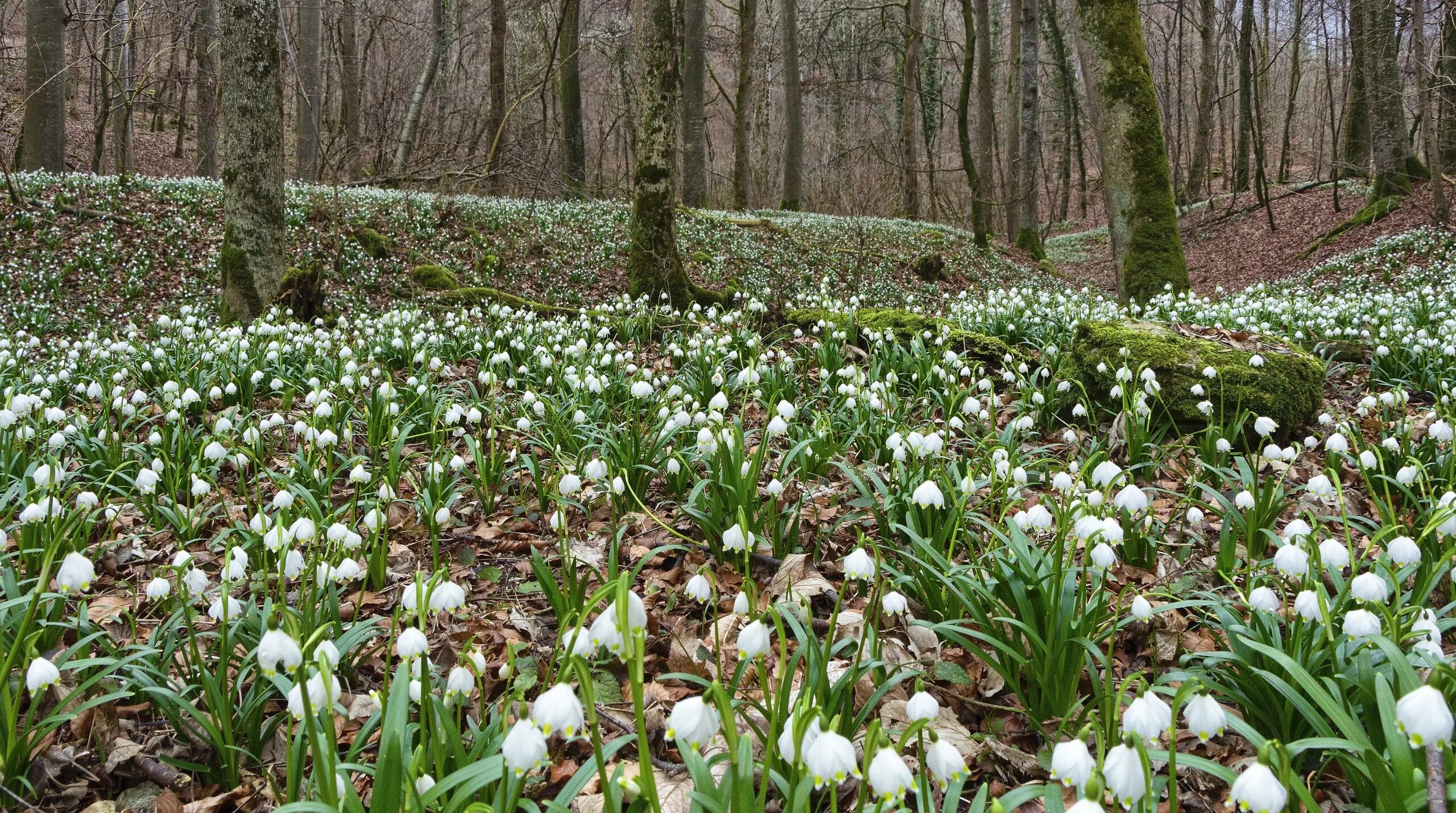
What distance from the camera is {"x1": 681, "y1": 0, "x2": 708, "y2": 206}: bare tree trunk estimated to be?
57.0 ft

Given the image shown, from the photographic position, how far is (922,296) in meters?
13.5

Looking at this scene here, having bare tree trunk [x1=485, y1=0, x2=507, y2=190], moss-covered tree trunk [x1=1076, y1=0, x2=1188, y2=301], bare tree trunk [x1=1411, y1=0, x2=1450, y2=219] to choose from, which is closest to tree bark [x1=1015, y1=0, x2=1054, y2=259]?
bare tree trunk [x1=1411, y1=0, x2=1450, y2=219]

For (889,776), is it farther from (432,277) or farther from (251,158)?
(432,277)

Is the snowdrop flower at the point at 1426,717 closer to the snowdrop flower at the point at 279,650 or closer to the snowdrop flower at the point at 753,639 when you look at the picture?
the snowdrop flower at the point at 753,639

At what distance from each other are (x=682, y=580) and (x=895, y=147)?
28.1 m

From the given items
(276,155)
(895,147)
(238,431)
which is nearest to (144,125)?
(895,147)

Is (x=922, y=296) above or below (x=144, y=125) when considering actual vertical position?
below

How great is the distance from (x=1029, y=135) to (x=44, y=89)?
66.2 ft

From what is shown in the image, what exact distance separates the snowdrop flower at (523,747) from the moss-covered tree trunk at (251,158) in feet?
25.3

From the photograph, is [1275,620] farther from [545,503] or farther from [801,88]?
[801,88]

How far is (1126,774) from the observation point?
3.97 feet

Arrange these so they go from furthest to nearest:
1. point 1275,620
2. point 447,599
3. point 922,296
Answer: point 922,296 → point 1275,620 → point 447,599

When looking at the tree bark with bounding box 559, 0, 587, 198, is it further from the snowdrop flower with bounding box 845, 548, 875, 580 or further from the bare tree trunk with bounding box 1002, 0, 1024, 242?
the snowdrop flower with bounding box 845, 548, 875, 580

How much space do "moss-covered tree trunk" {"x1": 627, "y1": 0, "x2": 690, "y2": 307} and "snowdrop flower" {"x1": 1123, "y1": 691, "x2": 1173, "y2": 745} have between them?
22.6 feet
